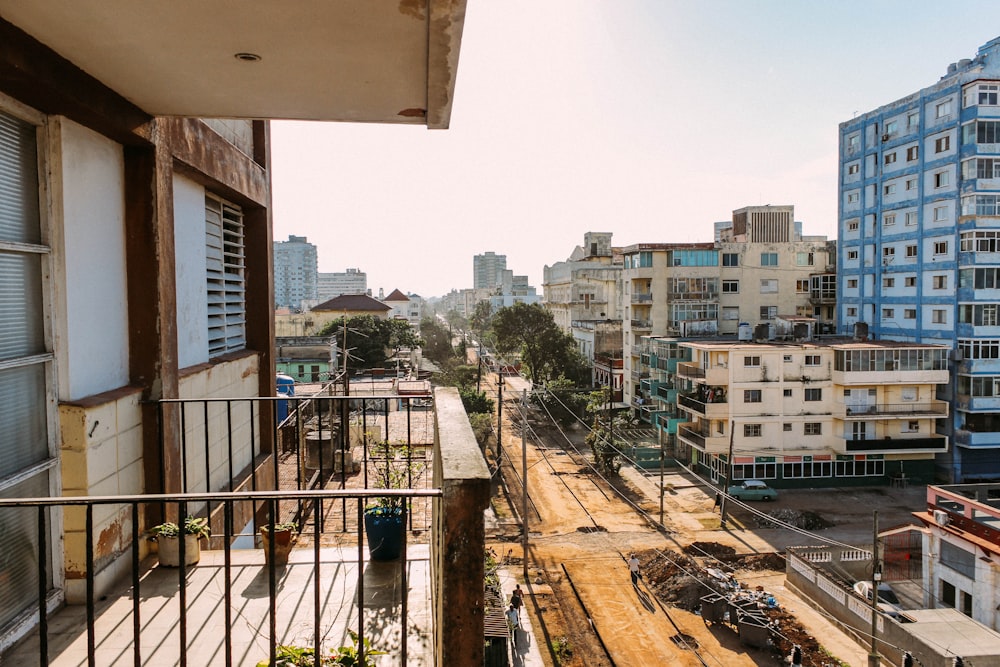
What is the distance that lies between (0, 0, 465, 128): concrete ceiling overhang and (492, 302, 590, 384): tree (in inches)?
1592

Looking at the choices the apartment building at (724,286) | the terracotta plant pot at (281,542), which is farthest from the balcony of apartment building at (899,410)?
the terracotta plant pot at (281,542)

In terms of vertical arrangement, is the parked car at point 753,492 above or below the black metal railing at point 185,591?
below

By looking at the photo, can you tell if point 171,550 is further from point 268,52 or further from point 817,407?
point 817,407

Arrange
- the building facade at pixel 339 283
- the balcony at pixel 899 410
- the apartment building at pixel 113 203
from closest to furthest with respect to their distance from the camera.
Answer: the apartment building at pixel 113 203, the balcony at pixel 899 410, the building facade at pixel 339 283

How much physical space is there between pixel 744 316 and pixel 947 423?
1133 centimetres

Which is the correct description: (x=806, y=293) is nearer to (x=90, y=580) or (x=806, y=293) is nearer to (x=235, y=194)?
(x=235, y=194)

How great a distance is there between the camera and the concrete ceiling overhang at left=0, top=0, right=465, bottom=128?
2.77 m

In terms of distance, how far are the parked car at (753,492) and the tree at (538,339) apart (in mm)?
20469

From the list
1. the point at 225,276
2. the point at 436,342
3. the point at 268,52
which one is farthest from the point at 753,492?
the point at 436,342

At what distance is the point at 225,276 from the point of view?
719cm

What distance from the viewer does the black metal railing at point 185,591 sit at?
95.7 inches

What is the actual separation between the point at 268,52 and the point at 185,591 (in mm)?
2717

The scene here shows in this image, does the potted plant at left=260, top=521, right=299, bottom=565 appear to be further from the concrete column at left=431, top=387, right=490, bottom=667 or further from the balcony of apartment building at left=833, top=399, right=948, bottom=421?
the balcony of apartment building at left=833, top=399, right=948, bottom=421

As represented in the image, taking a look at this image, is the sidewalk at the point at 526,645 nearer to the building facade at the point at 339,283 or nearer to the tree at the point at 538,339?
the tree at the point at 538,339
